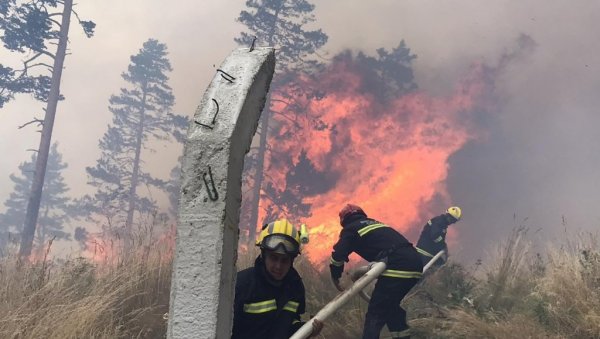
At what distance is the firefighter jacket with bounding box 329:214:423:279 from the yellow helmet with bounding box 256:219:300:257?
5.93 ft

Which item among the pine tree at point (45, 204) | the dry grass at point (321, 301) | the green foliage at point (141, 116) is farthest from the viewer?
the pine tree at point (45, 204)

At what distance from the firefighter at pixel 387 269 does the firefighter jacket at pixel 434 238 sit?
3644 mm

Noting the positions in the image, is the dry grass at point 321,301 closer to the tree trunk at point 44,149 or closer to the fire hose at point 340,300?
the fire hose at point 340,300

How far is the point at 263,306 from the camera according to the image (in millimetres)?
2754

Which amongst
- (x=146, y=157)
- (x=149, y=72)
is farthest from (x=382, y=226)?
(x=146, y=157)

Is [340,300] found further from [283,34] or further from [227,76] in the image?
[283,34]

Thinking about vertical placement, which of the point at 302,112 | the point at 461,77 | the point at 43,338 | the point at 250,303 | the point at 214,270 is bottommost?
the point at 43,338

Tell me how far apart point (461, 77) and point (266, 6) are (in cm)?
1325

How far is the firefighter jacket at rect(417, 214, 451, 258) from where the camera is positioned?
318 inches

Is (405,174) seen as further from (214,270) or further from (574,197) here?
(214,270)

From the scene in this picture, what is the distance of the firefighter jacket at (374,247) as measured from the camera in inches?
178

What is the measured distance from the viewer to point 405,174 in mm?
21062

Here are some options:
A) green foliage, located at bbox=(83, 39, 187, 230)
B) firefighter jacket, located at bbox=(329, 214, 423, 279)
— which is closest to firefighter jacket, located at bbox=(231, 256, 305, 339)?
firefighter jacket, located at bbox=(329, 214, 423, 279)

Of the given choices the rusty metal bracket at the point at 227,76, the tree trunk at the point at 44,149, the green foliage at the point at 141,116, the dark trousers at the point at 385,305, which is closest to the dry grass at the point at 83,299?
the dark trousers at the point at 385,305
